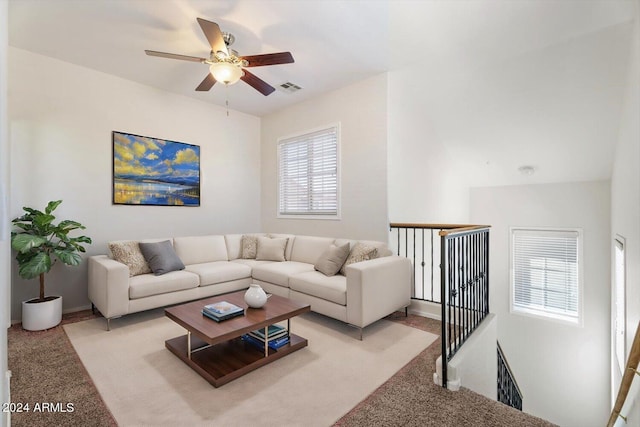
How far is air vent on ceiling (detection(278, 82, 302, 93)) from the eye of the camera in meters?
4.18

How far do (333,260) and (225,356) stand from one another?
1539mm

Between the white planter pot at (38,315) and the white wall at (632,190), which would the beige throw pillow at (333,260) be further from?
the white planter pot at (38,315)

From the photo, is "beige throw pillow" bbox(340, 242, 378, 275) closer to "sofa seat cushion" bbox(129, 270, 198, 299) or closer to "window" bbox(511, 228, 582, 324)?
"sofa seat cushion" bbox(129, 270, 198, 299)

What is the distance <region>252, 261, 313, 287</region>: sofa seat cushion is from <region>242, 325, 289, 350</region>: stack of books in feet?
3.30

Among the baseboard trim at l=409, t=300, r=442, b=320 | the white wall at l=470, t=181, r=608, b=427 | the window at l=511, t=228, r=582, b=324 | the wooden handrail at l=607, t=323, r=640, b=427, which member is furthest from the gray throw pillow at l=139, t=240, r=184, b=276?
the window at l=511, t=228, r=582, b=324

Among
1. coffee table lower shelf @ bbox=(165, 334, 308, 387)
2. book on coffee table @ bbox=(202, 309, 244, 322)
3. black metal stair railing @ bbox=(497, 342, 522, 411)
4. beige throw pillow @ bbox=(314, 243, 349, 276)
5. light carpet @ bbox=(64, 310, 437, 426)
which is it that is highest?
beige throw pillow @ bbox=(314, 243, 349, 276)

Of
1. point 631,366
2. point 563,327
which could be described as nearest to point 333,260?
point 631,366

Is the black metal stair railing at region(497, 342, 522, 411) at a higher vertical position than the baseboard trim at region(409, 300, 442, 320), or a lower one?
lower

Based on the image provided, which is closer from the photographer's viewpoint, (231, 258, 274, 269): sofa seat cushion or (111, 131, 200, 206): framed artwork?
(111, 131, 200, 206): framed artwork

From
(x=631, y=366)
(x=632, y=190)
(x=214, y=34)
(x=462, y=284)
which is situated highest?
(x=214, y=34)

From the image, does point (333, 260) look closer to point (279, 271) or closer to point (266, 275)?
point (279, 271)

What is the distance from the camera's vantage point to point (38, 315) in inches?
119

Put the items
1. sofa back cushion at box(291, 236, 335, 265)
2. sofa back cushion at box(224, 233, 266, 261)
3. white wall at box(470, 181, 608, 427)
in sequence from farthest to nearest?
sofa back cushion at box(224, 233, 266, 261) < white wall at box(470, 181, 608, 427) < sofa back cushion at box(291, 236, 335, 265)

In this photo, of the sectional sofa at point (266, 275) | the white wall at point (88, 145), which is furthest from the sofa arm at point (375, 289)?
the white wall at point (88, 145)
